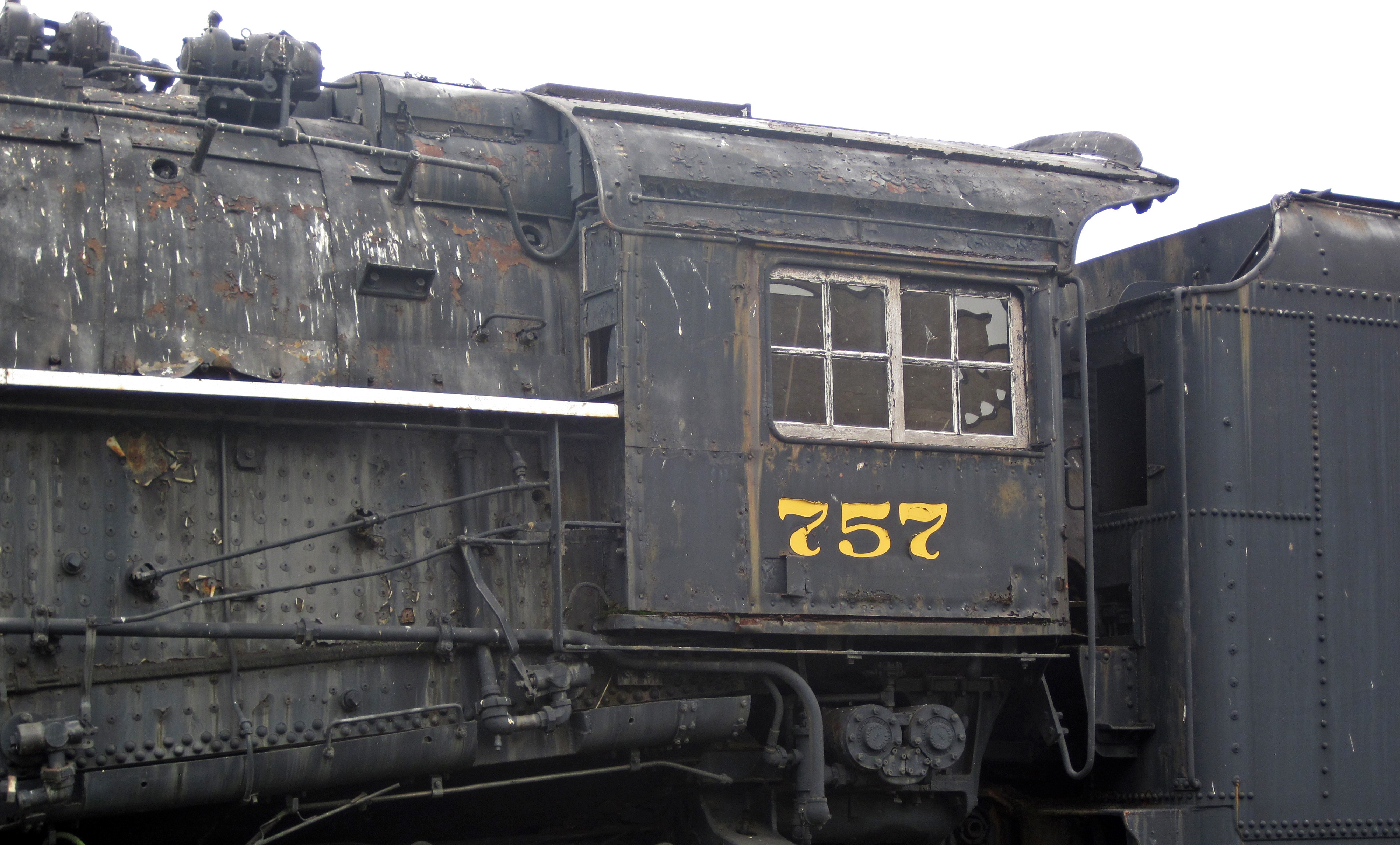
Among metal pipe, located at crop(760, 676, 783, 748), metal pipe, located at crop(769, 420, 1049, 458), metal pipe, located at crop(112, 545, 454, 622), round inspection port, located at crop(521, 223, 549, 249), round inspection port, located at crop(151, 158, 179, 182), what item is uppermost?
round inspection port, located at crop(151, 158, 179, 182)

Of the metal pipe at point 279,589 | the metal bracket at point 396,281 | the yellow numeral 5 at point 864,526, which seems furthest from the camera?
the yellow numeral 5 at point 864,526

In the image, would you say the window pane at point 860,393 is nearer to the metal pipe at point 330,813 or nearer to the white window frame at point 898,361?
the white window frame at point 898,361

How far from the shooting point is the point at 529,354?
7.11m

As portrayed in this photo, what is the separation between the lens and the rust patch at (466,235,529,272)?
7.17 metres

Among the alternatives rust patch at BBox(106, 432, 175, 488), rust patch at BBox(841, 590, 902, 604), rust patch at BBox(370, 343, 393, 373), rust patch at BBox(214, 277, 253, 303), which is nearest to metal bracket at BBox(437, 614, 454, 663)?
rust patch at BBox(370, 343, 393, 373)

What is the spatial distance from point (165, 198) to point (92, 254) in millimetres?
430

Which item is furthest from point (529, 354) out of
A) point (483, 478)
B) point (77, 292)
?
point (77, 292)

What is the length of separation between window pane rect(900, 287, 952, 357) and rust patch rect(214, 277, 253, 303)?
3196 mm

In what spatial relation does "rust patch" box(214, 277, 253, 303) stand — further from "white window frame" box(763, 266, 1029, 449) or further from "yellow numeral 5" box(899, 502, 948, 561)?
"yellow numeral 5" box(899, 502, 948, 561)

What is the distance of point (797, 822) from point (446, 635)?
2054mm

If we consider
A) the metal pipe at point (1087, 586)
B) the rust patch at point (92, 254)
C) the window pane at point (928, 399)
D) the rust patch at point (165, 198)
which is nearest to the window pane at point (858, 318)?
the window pane at point (928, 399)

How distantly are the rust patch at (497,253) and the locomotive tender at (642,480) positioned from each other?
0.10 feet

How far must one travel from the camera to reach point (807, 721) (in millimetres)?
7051

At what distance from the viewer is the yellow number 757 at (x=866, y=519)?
7051 millimetres
